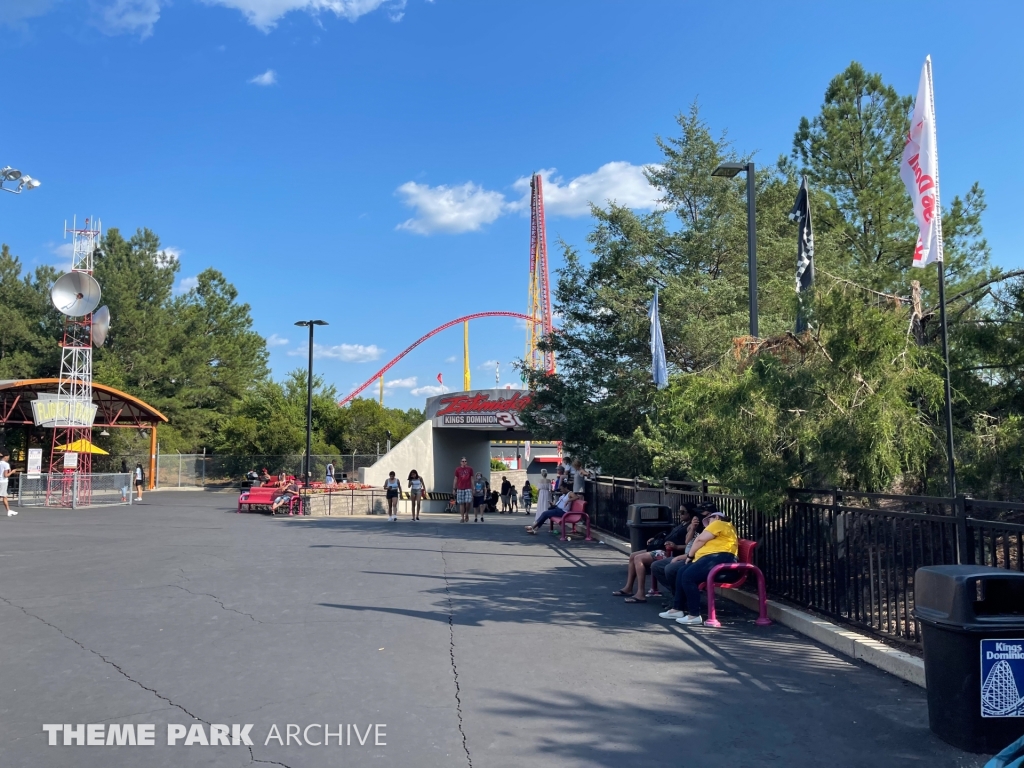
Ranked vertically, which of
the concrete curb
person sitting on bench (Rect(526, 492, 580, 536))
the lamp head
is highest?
the lamp head

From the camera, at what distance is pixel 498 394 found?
1639 inches

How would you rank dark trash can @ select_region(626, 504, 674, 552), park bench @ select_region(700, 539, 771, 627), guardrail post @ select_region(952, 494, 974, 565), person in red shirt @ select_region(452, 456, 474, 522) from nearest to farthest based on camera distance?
guardrail post @ select_region(952, 494, 974, 565) → park bench @ select_region(700, 539, 771, 627) → dark trash can @ select_region(626, 504, 674, 552) → person in red shirt @ select_region(452, 456, 474, 522)

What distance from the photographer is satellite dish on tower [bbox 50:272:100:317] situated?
31.6m

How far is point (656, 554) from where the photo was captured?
9.73 meters

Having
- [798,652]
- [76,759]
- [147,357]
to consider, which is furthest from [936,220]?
[147,357]

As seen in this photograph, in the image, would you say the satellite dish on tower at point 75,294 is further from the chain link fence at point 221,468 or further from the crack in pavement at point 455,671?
the crack in pavement at point 455,671

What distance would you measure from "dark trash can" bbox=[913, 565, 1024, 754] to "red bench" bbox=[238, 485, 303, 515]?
26.0 meters

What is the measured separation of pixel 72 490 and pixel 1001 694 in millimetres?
31061

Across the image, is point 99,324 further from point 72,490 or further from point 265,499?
point 265,499

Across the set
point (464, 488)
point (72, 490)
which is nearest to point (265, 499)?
point (72, 490)

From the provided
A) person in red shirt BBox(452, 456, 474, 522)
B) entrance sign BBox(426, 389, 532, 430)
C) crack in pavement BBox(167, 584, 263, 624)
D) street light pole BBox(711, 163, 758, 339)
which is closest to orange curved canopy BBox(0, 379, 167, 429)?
entrance sign BBox(426, 389, 532, 430)

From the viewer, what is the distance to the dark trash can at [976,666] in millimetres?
4629

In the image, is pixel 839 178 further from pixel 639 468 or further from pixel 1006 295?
pixel 1006 295

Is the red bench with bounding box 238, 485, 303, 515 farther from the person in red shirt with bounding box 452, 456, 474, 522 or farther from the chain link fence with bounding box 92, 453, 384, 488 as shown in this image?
the chain link fence with bounding box 92, 453, 384, 488
